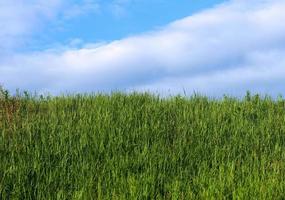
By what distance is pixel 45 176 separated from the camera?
8977 mm

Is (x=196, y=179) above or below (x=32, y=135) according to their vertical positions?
below

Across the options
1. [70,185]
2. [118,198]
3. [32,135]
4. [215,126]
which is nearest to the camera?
[118,198]

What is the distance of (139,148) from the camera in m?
10.1

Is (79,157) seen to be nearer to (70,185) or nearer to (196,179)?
(70,185)

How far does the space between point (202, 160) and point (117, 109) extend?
2.75 m

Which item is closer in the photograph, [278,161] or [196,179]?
[196,179]

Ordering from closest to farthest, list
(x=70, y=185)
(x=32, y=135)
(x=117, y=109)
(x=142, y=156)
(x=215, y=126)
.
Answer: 1. (x=70, y=185)
2. (x=142, y=156)
3. (x=32, y=135)
4. (x=215, y=126)
5. (x=117, y=109)

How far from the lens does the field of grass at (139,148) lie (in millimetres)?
8633

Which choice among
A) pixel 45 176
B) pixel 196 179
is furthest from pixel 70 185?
pixel 196 179

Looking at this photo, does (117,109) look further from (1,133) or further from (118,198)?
(118,198)

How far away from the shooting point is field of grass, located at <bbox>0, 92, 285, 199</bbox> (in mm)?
8633

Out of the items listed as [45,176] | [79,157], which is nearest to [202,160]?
[79,157]

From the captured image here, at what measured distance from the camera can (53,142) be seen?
33.5ft

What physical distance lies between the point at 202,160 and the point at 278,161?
146 cm
